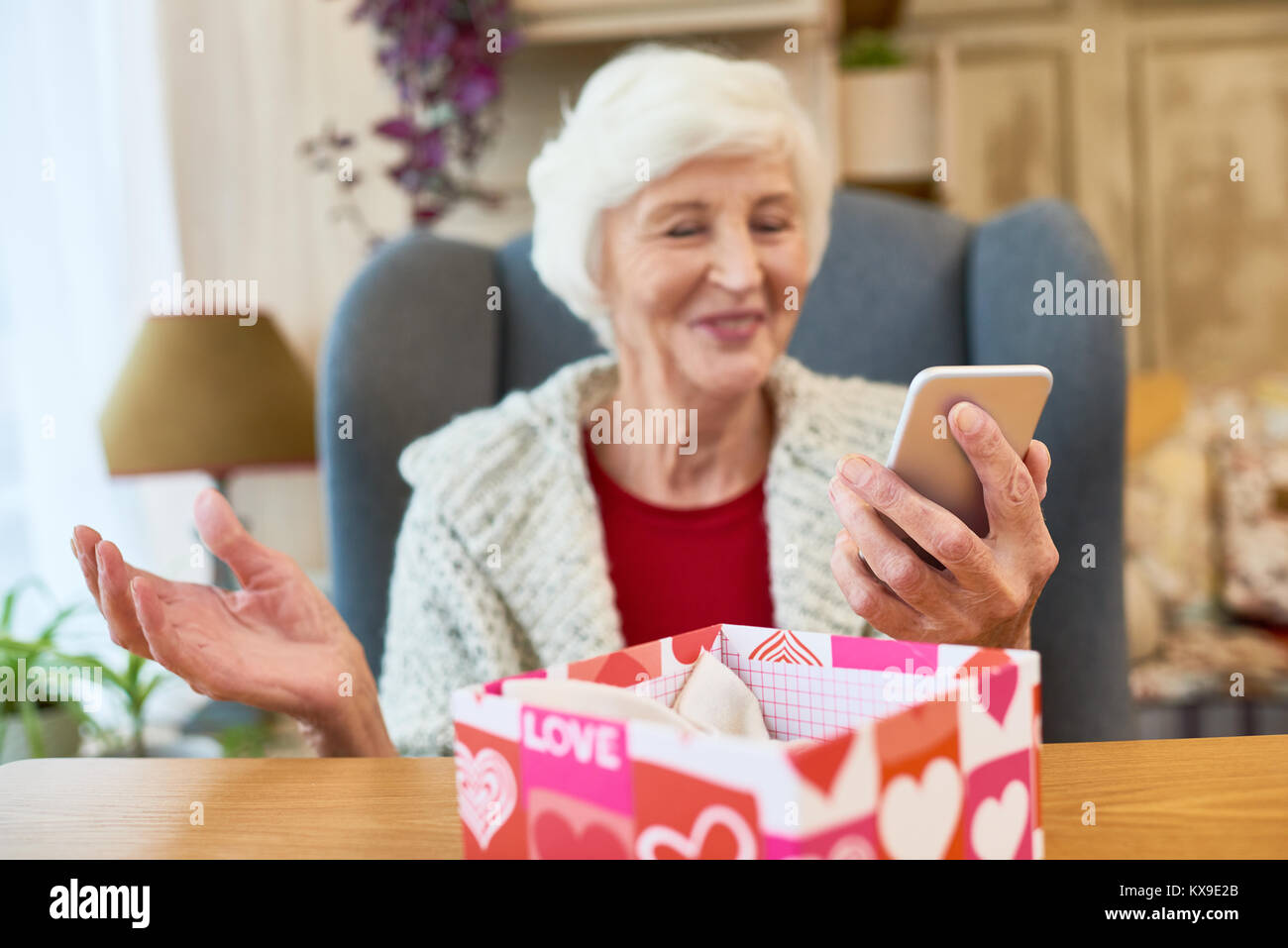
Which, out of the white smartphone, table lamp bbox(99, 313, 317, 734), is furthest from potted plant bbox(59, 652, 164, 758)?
the white smartphone

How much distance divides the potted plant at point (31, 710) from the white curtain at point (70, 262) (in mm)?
185

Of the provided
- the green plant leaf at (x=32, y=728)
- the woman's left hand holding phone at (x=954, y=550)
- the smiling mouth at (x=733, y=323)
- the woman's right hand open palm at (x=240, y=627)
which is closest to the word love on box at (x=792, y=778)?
the woman's left hand holding phone at (x=954, y=550)

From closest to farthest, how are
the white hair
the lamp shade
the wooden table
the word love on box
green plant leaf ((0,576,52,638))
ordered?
the word love on box → the wooden table → the white hair → green plant leaf ((0,576,52,638)) → the lamp shade

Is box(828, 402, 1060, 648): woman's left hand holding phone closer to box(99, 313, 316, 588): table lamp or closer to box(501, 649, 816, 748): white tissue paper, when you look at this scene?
box(501, 649, 816, 748): white tissue paper

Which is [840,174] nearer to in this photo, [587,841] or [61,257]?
[61,257]

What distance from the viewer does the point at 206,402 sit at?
5.14ft

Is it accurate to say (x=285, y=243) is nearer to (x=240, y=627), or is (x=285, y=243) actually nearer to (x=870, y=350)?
(x=870, y=350)

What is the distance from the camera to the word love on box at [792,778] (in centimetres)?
29

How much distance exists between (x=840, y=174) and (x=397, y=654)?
1224 mm

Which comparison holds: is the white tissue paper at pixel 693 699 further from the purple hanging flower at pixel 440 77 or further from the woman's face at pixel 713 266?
the purple hanging flower at pixel 440 77

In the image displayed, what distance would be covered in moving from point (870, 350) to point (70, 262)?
1.31 m

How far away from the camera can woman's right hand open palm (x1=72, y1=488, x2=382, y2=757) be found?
0.56m
